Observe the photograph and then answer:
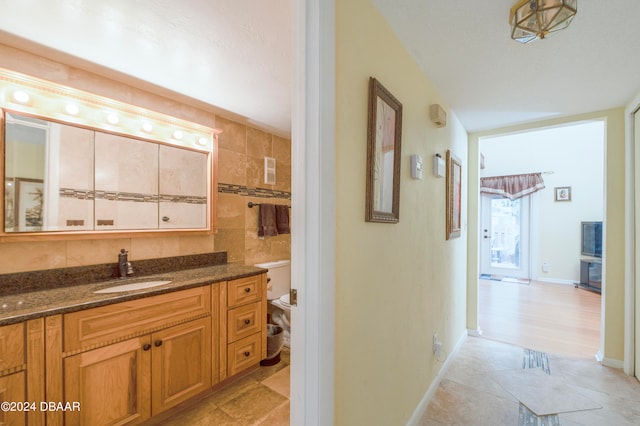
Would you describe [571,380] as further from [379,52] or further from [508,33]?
[379,52]

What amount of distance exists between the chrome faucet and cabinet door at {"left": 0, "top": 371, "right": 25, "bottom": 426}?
2.42ft

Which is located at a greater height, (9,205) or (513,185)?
(513,185)

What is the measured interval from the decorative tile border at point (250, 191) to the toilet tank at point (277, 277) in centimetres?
73

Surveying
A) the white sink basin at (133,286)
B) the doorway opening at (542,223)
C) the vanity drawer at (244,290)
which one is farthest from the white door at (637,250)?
the white sink basin at (133,286)

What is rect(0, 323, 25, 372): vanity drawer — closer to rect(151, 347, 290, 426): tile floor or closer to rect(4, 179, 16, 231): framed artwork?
rect(4, 179, 16, 231): framed artwork

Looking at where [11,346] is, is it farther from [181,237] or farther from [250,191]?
[250,191]

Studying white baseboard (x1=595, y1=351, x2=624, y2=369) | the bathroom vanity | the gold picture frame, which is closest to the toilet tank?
the bathroom vanity

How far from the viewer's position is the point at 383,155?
1253 mm

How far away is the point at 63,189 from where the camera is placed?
166cm

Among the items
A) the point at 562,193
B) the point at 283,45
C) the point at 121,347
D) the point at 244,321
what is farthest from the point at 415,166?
the point at 562,193

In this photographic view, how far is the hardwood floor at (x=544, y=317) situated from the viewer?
274 centimetres

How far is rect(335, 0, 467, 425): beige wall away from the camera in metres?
1.03

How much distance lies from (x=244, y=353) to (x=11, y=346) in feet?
4.32

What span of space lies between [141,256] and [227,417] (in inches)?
49.1
